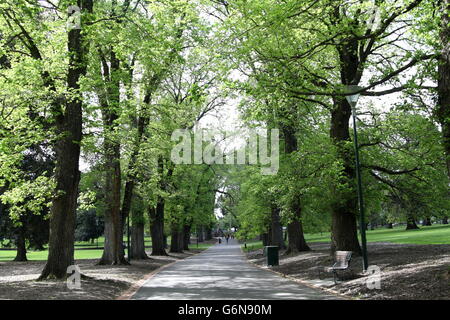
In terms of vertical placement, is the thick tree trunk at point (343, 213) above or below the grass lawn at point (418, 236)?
above

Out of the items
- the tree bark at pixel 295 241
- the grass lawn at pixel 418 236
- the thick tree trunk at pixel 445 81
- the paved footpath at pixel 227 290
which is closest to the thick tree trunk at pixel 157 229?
the tree bark at pixel 295 241

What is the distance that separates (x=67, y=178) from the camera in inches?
560

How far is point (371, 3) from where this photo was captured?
10875 millimetres

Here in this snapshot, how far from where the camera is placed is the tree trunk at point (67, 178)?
45.3ft

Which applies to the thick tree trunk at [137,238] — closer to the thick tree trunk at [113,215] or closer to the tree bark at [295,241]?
the thick tree trunk at [113,215]

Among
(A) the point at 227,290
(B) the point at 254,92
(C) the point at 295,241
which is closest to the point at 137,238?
(C) the point at 295,241

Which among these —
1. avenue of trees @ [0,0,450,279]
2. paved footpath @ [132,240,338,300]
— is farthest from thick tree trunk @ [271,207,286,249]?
paved footpath @ [132,240,338,300]

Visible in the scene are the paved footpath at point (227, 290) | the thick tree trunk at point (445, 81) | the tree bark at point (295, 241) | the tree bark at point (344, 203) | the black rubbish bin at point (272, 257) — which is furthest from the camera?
the tree bark at point (295, 241)

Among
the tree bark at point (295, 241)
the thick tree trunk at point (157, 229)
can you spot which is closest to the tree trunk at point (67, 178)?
the tree bark at point (295, 241)

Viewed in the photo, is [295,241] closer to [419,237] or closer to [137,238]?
[419,237]

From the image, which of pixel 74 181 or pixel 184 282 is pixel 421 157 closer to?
pixel 184 282

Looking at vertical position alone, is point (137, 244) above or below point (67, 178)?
below

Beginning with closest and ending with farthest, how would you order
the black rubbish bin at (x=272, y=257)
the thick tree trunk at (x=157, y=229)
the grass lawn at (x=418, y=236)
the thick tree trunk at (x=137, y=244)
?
the black rubbish bin at (x=272, y=257)
the grass lawn at (x=418, y=236)
the thick tree trunk at (x=137, y=244)
the thick tree trunk at (x=157, y=229)

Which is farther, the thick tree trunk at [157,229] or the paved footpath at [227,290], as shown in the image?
the thick tree trunk at [157,229]
